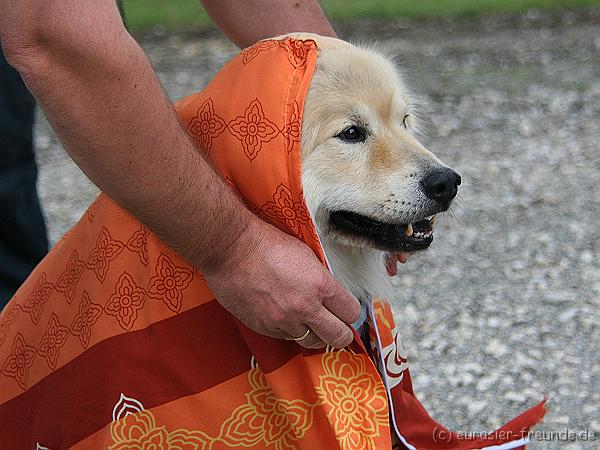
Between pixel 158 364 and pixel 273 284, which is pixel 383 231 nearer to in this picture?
pixel 273 284

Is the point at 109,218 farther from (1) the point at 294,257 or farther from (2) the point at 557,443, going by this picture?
(2) the point at 557,443

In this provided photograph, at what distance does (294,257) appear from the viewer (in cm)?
171

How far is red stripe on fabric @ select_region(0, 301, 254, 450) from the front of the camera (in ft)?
5.97

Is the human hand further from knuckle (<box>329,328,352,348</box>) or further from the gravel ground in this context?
the gravel ground

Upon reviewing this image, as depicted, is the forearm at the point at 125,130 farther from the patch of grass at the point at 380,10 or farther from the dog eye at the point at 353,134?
the patch of grass at the point at 380,10

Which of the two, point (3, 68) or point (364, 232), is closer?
point (364, 232)

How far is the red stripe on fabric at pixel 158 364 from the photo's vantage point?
1819 mm

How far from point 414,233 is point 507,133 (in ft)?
14.4

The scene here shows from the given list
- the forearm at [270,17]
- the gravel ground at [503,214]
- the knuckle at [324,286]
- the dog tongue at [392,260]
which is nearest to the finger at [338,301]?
the knuckle at [324,286]

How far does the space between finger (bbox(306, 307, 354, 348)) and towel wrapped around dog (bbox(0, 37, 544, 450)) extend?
0.07 meters

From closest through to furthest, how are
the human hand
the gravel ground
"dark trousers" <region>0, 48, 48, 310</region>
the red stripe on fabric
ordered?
the human hand, the red stripe on fabric, "dark trousers" <region>0, 48, 48, 310</region>, the gravel ground

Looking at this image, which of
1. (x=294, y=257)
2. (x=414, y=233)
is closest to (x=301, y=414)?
(x=294, y=257)

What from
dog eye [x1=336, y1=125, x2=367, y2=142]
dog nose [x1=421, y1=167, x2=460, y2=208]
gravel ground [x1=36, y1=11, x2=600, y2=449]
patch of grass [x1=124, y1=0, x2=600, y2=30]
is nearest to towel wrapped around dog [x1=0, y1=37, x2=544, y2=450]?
dog eye [x1=336, y1=125, x2=367, y2=142]

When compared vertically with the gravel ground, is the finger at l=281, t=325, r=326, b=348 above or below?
above
